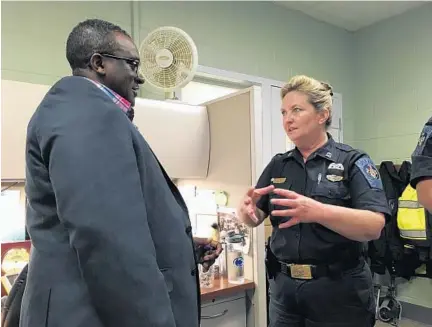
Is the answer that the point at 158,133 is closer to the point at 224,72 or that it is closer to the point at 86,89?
the point at 86,89

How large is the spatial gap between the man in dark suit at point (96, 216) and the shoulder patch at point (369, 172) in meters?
0.86

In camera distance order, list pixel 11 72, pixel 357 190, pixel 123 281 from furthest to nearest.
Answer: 1. pixel 11 72
2. pixel 357 190
3. pixel 123 281

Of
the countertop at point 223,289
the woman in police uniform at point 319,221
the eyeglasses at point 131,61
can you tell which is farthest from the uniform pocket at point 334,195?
the eyeglasses at point 131,61

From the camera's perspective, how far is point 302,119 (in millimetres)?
1681

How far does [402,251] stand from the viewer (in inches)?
133

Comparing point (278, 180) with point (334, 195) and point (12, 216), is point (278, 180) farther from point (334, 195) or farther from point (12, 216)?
point (12, 216)

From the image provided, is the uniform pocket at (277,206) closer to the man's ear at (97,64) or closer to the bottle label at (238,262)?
the bottle label at (238,262)

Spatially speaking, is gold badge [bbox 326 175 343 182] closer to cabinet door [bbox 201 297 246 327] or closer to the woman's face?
the woman's face

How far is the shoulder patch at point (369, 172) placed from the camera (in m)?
1.56

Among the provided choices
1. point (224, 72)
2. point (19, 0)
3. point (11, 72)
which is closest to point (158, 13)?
point (224, 72)

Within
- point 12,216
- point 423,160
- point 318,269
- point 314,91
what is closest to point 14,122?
point 12,216

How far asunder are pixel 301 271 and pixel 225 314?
20.5 inches

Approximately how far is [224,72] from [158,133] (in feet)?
4.62

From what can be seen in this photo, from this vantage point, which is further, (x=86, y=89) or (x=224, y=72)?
(x=224, y=72)
